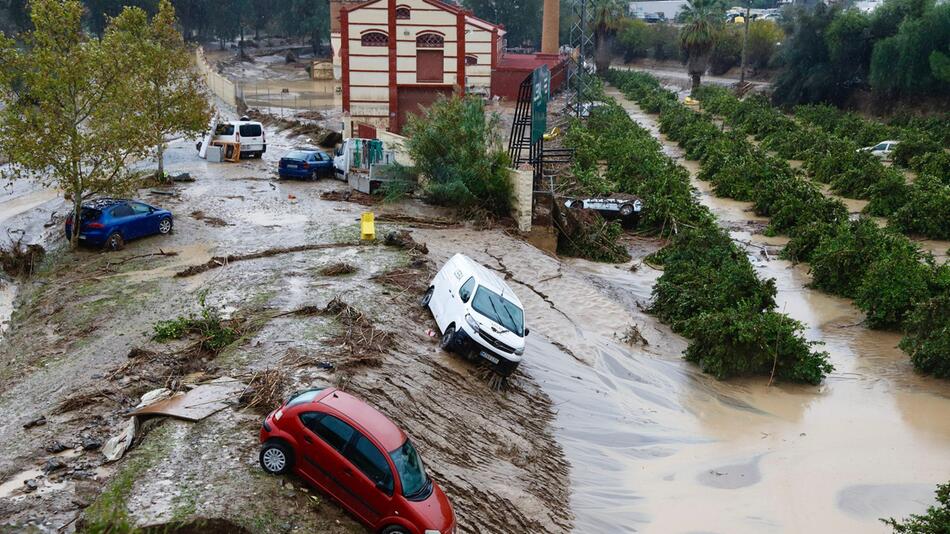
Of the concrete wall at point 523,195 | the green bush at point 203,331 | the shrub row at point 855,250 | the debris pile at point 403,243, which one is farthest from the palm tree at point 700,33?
the green bush at point 203,331

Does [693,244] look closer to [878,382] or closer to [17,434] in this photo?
[878,382]

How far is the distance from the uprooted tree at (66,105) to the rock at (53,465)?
13286 mm

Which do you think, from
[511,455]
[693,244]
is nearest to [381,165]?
[693,244]

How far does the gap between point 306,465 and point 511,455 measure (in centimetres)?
468

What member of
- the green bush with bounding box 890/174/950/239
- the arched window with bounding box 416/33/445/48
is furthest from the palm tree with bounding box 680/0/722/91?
the green bush with bounding box 890/174/950/239

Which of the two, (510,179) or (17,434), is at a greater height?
(510,179)

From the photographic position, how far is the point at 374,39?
42938 millimetres

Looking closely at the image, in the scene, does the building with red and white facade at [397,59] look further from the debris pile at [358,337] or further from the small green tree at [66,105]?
the debris pile at [358,337]

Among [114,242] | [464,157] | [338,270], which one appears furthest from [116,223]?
[464,157]

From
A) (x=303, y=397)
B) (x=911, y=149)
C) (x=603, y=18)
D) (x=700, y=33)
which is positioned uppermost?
(x=603, y=18)

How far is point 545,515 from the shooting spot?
41.0 feet

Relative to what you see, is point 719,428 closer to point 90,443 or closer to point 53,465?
point 90,443

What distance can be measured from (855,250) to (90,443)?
21.5 m

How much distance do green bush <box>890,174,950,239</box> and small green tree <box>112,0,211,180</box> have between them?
2650 cm
